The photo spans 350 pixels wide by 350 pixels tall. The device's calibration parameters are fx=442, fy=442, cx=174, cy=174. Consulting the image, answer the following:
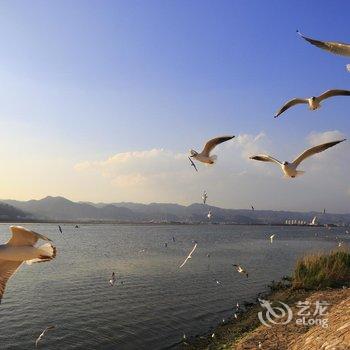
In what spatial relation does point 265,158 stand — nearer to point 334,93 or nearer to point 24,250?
point 334,93

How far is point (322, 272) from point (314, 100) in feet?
50.6

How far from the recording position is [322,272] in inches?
982

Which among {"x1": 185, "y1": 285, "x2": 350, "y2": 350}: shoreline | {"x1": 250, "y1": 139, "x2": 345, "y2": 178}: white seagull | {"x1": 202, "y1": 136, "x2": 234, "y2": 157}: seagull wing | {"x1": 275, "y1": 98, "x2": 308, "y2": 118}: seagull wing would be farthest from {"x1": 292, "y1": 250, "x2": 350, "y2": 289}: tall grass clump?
{"x1": 275, "y1": 98, "x2": 308, "y2": 118}: seagull wing

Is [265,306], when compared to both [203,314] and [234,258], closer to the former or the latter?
[203,314]

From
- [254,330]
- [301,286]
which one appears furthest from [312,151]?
[301,286]

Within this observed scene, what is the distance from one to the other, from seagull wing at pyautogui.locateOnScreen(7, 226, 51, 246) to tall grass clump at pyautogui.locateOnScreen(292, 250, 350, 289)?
60.9ft

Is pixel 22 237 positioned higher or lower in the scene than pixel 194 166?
lower

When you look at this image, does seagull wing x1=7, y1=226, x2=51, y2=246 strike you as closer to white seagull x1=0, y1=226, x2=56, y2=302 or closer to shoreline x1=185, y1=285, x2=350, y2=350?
white seagull x1=0, y1=226, x2=56, y2=302

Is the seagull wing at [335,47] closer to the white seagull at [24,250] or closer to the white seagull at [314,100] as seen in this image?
the white seagull at [314,100]

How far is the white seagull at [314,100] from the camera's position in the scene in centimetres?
1184

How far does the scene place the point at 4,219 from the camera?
592 feet

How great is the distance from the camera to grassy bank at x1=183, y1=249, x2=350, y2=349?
19.4m

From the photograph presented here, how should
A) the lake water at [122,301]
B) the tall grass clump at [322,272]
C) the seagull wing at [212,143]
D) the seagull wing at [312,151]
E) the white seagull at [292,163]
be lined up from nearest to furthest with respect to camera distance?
the seagull wing at [312,151], the white seagull at [292,163], the seagull wing at [212,143], the lake water at [122,301], the tall grass clump at [322,272]

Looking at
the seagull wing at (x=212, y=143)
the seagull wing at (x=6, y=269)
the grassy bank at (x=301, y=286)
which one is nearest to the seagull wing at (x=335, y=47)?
the seagull wing at (x=212, y=143)
